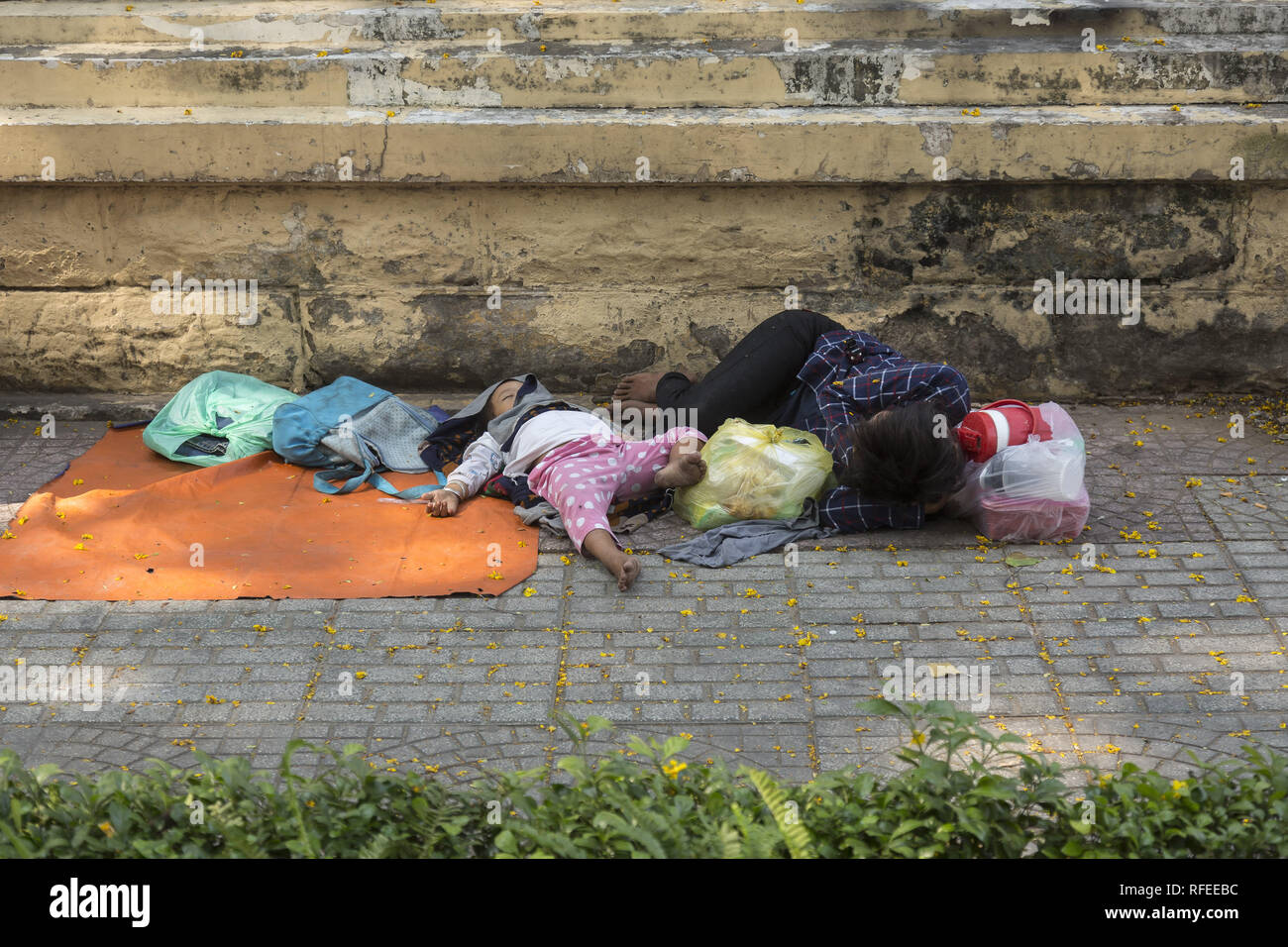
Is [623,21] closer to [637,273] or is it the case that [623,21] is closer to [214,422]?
[637,273]

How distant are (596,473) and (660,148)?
1.63 m

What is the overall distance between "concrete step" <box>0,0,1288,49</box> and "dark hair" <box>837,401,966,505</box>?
7.42 ft

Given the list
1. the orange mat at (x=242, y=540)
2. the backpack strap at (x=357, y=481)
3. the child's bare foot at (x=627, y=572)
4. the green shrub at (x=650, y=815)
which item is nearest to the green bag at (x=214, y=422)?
the orange mat at (x=242, y=540)

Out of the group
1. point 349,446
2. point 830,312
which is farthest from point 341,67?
point 830,312

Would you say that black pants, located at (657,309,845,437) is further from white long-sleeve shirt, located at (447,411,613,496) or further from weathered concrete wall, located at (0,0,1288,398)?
weathered concrete wall, located at (0,0,1288,398)

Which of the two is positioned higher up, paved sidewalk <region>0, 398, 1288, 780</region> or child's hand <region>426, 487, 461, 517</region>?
child's hand <region>426, 487, 461, 517</region>

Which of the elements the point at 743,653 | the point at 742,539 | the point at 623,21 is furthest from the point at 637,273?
the point at 743,653

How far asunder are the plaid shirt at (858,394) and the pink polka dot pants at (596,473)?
0.50 meters

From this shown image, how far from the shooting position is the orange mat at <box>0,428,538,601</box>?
4344 millimetres

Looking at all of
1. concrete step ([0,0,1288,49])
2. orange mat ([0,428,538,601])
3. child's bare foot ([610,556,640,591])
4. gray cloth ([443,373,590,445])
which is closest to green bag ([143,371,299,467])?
orange mat ([0,428,538,601])

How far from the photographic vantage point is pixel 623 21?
19.4 feet

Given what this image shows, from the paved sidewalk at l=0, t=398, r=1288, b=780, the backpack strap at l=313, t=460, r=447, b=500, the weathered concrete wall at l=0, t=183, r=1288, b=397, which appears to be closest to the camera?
the paved sidewalk at l=0, t=398, r=1288, b=780

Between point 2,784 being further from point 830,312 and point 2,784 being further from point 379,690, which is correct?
point 830,312

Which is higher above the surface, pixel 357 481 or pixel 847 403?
pixel 847 403
